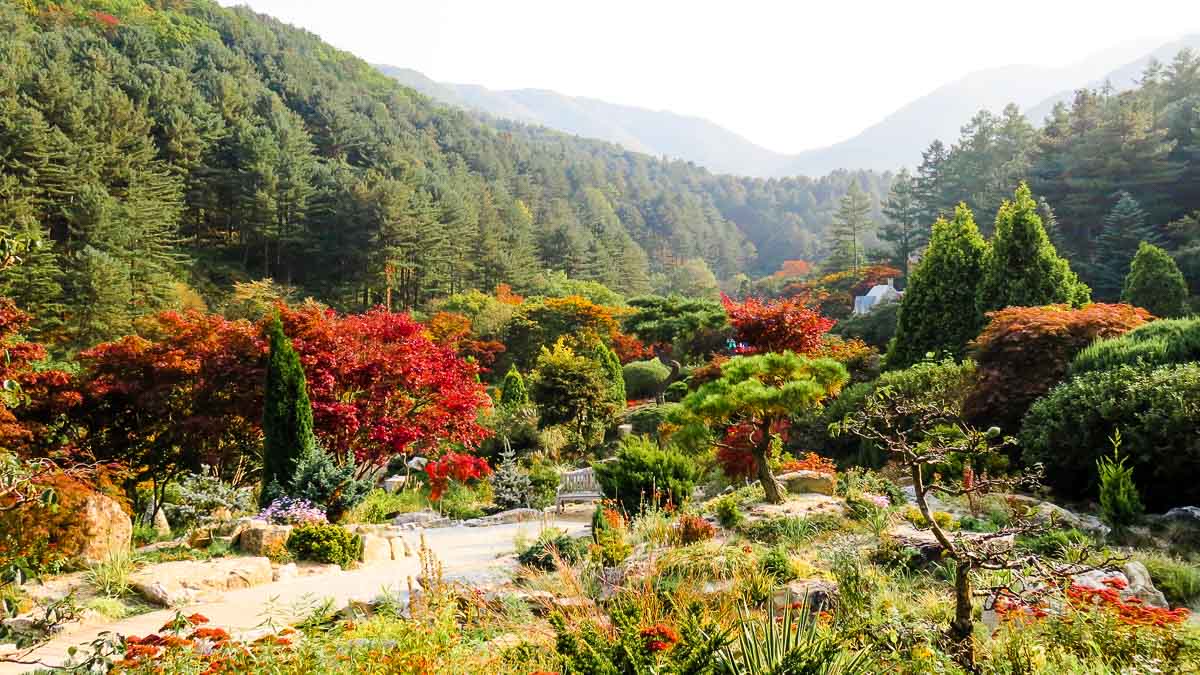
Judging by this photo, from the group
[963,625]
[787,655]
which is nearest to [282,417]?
[787,655]

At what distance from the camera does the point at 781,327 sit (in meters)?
11.2

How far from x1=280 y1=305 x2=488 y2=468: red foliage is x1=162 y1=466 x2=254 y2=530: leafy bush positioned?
1343 millimetres

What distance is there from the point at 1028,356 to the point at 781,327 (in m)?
3.55

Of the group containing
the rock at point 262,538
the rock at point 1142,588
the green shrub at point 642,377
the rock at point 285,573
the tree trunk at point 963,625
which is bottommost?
the green shrub at point 642,377

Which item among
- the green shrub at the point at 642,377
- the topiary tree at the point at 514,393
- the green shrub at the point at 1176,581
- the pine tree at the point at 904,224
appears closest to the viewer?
the green shrub at the point at 1176,581

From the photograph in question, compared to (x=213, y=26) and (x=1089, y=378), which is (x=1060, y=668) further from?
(x=213, y=26)

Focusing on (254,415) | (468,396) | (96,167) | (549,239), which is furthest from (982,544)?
(549,239)

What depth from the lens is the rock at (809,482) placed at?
26.3 ft

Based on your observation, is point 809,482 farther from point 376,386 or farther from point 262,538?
point 262,538

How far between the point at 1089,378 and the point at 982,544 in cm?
526

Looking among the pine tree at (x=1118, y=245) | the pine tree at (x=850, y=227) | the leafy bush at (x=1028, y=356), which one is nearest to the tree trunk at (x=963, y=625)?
the leafy bush at (x=1028, y=356)

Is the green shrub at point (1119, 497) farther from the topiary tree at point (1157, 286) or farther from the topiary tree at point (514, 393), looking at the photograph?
the topiary tree at point (514, 393)

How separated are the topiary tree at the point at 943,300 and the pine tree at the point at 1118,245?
13.5 m

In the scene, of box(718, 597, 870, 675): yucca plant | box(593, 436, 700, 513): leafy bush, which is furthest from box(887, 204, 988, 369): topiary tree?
box(718, 597, 870, 675): yucca plant
